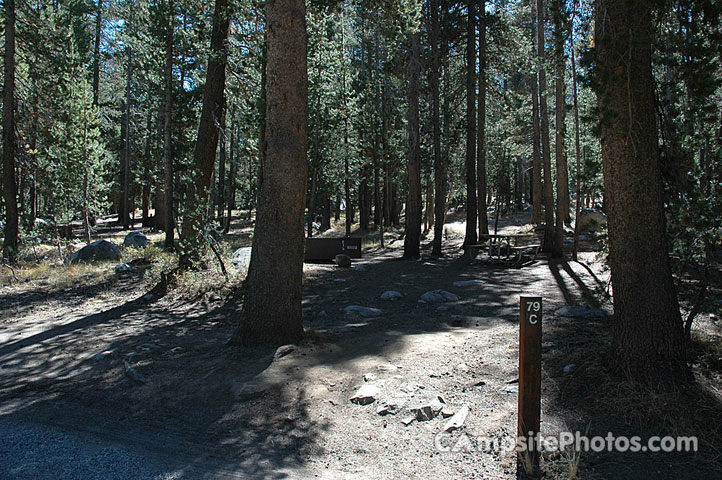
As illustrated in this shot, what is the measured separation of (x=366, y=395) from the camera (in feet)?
16.2

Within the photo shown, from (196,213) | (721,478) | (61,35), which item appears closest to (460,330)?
(721,478)

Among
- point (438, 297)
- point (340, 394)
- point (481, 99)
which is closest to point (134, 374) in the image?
point (340, 394)

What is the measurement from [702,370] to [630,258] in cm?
121

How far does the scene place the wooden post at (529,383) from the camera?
356 centimetres

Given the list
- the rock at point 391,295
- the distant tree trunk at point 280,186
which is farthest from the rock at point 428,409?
the rock at point 391,295

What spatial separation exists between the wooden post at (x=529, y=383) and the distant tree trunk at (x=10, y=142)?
17907mm

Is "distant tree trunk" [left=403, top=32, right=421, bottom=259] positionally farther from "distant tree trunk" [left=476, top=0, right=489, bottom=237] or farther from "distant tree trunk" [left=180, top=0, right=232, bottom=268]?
"distant tree trunk" [left=180, top=0, right=232, bottom=268]

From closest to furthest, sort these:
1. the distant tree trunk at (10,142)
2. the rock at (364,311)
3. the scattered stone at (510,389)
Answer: the scattered stone at (510,389) → the rock at (364,311) → the distant tree trunk at (10,142)

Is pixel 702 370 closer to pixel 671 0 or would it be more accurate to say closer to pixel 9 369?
pixel 671 0

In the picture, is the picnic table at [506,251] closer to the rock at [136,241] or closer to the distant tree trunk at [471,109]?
the distant tree trunk at [471,109]

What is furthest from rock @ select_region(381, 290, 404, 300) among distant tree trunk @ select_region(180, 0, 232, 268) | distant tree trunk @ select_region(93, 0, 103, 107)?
distant tree trunk @ select_region(93, 0, 103, 107)

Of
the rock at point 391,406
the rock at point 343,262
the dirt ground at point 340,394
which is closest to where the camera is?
the dirt ground at point 340,394

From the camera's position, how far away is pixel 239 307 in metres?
10.6
